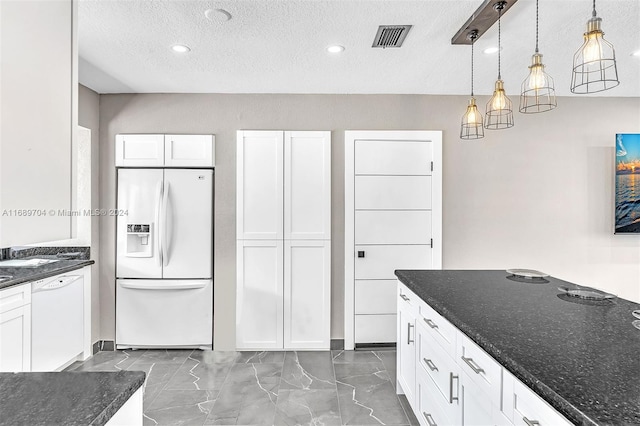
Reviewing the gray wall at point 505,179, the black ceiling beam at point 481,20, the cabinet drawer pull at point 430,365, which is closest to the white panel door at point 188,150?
the gray wall at point 505,179

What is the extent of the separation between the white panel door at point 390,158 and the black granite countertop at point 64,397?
2993 millimetres

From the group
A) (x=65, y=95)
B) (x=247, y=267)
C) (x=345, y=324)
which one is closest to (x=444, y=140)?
(x=345, y=324)

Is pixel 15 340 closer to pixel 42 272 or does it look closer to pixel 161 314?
pixel 42 272

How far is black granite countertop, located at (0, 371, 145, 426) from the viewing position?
847 mm

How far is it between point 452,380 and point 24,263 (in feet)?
11.3

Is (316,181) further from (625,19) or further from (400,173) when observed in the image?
(625,19)

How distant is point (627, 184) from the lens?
3744 millimetres

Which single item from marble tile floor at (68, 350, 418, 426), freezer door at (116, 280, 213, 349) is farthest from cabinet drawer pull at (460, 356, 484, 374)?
freezer door at (116, 280, 213, 349)

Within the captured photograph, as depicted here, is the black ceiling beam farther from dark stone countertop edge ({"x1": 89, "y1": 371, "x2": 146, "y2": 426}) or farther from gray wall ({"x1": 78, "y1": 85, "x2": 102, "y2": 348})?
gray wall ({"x1": 78, "y1": 85, "x2": 102, "y2": 348})

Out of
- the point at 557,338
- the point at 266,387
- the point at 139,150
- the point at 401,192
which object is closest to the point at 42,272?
the point at 139,150

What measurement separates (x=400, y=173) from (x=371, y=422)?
2.26 metres

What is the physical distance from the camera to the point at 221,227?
3.74m

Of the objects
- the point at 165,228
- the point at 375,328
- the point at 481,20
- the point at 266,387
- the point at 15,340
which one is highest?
the point at 481,20

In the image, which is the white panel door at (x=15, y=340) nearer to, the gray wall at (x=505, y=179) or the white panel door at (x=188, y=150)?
the gray wall at (x=505, y=179)
